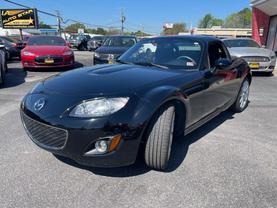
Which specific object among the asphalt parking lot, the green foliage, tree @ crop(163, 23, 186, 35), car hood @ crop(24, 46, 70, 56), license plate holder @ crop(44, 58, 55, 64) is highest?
the green foliage

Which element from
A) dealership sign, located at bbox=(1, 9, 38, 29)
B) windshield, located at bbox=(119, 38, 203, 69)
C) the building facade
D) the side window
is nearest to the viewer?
windshield, located at bbox=(119, 38, 203, 69)

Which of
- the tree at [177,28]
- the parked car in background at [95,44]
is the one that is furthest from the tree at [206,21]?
the parked car in background at [95,44]

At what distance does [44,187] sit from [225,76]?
122 inches

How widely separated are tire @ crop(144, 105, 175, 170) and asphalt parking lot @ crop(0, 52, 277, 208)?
17 centimetres

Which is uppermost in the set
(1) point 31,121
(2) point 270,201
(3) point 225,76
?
(3) point 225,76

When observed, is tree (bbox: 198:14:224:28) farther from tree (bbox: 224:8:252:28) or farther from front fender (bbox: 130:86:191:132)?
front fender (bbox: 130:86:191:132)

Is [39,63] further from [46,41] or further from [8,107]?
[8,107]

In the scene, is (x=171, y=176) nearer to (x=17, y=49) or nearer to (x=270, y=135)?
(x=270, y=135)

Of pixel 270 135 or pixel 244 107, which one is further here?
pixel 244 107

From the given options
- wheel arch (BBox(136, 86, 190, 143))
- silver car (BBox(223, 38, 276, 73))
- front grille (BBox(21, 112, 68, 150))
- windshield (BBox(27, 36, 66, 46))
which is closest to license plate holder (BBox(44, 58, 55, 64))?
windshield (BBox(27, 36, 66, 46))

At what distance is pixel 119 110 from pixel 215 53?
2453 millimetres

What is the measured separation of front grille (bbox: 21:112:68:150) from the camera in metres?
2.66

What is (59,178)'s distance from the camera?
2928 mm

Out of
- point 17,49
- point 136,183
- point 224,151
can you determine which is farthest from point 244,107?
point 17,49
